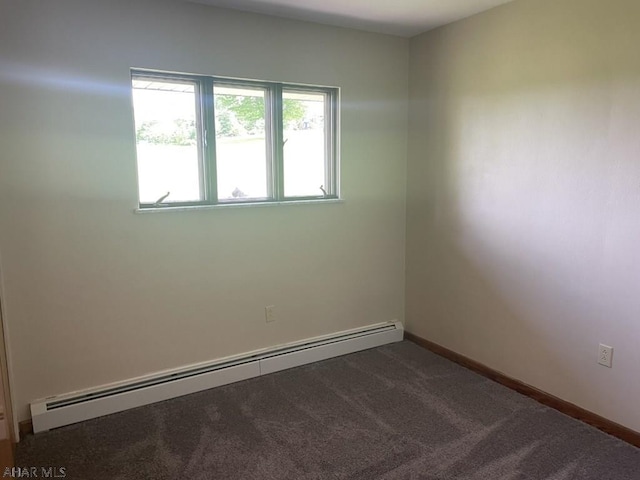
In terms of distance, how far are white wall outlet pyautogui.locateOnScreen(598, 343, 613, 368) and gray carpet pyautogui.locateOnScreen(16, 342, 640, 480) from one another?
1.20ft

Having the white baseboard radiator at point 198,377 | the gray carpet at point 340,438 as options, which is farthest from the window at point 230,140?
the gray carpet at point 340,438

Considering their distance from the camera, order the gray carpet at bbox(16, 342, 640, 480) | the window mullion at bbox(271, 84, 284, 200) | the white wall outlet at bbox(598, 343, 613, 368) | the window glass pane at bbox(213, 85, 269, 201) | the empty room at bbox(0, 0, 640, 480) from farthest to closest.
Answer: the window mullion at bbox(271, 84, 284, 200)
the window glass pane at bbox(213, 85, 269, 201)
the white wall outlet at bbox(598, 343, 613, 368)
the empty room at bbox(0, 0, 640, 480)
the gray carpet at bbox(16, 342, 640, 480)

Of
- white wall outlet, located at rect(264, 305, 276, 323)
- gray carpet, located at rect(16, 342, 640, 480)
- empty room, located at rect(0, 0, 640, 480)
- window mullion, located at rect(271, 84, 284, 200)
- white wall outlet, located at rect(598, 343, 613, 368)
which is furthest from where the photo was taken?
white wall outlet, located at rect(264, 305, 276, 323)

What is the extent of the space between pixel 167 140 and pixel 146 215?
0.48 m

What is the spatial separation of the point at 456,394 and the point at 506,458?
25.3 inches

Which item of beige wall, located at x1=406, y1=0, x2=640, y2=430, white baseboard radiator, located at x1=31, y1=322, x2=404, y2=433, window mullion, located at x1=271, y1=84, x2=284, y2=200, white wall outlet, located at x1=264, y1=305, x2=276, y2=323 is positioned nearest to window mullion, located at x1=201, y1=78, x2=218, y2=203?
window mullion, located at x1=271, y1=84, x2=284, y2=200

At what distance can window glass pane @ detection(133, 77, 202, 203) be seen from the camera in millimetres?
2695

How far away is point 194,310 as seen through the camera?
2.91 metres

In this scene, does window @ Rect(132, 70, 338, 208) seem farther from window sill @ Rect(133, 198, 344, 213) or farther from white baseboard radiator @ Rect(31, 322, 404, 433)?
white baseboard radiator @ Rect(31, 322, 404, 433)

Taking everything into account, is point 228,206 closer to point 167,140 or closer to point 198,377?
point 167,140

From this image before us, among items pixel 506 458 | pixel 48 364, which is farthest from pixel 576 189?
pixel 48 364

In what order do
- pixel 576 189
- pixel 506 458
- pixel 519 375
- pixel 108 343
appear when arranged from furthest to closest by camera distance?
pixel 519 375 < pixel 108 343 < pixel 576 189 < pixel 506 458

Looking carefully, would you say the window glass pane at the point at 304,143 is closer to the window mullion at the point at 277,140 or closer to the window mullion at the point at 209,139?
the window mullion at the point at 277,140

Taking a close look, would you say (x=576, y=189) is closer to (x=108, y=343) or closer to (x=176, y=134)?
(x=176, y=134)
